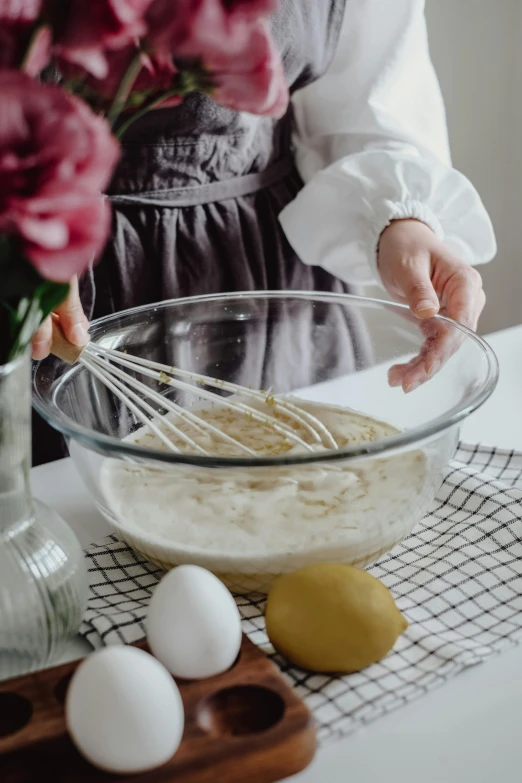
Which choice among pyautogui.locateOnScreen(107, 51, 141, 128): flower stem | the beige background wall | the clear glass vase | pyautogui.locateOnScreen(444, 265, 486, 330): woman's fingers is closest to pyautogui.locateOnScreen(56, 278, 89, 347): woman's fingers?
the clear glass vase

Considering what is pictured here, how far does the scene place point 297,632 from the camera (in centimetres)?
51

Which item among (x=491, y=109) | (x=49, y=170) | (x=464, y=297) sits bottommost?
(x=491, y=109)

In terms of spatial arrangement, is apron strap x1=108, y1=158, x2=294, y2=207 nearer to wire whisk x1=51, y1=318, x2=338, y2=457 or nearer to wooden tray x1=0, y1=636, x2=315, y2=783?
wire whisk x1=51, y1=318, x2=338, y2=457

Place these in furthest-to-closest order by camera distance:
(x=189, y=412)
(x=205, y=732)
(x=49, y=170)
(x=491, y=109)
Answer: (x=491, y=109)
(x=189, y=412)
(x=205, y=732)
(x=49, y=170)

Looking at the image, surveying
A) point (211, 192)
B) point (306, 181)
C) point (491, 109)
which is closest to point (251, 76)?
point (211, 192)

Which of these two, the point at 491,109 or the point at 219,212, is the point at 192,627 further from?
the point at 491,109

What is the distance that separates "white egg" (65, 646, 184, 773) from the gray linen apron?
47 centimetres

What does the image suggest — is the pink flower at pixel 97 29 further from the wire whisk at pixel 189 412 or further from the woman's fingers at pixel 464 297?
the woman's fingers at pixel 464 297

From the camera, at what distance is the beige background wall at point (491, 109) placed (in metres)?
2.01

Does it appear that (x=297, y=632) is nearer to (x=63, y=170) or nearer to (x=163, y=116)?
(x=63, y=170)

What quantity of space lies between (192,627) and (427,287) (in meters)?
0.46

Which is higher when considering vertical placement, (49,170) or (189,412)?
(49,170)

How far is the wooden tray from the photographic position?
43cm

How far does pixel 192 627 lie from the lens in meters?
0.48
